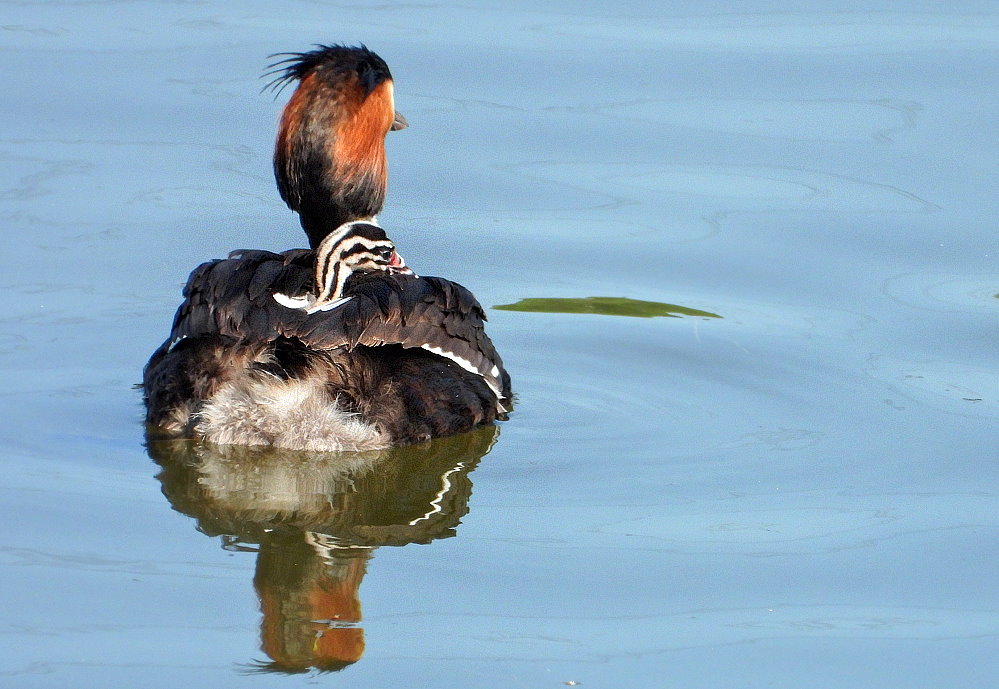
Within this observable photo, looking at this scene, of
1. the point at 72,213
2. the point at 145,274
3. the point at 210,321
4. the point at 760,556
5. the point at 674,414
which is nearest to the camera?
the point at 760,556

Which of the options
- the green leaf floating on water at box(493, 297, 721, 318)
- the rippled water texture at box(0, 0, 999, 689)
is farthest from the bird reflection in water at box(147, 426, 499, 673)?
the green leaf floating on water at box(493, 297, 721, 318)

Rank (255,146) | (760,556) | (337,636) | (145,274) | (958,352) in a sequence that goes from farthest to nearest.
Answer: (255,146) → (145,274) → (958,352) → (760,556) → (337,636)

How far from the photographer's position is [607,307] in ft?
28.5

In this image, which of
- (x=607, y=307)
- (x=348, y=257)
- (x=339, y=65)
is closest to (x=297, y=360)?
(x=348, y=257)

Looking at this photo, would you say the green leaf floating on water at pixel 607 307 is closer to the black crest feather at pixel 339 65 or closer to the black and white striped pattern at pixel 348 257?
the black and white striped pattern at pixel 348 257

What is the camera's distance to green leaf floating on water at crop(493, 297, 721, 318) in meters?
8.60

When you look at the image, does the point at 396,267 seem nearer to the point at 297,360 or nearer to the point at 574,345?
the point at 297,360

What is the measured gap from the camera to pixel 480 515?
6.39 metres

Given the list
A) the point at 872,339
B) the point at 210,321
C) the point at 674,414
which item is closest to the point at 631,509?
the point at 674,414

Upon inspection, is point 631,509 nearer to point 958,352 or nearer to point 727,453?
point 727,453

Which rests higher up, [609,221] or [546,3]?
[546,3]

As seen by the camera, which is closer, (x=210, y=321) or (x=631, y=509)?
(x=631, y=509)

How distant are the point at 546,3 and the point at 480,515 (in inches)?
259

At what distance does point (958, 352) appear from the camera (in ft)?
27.0
